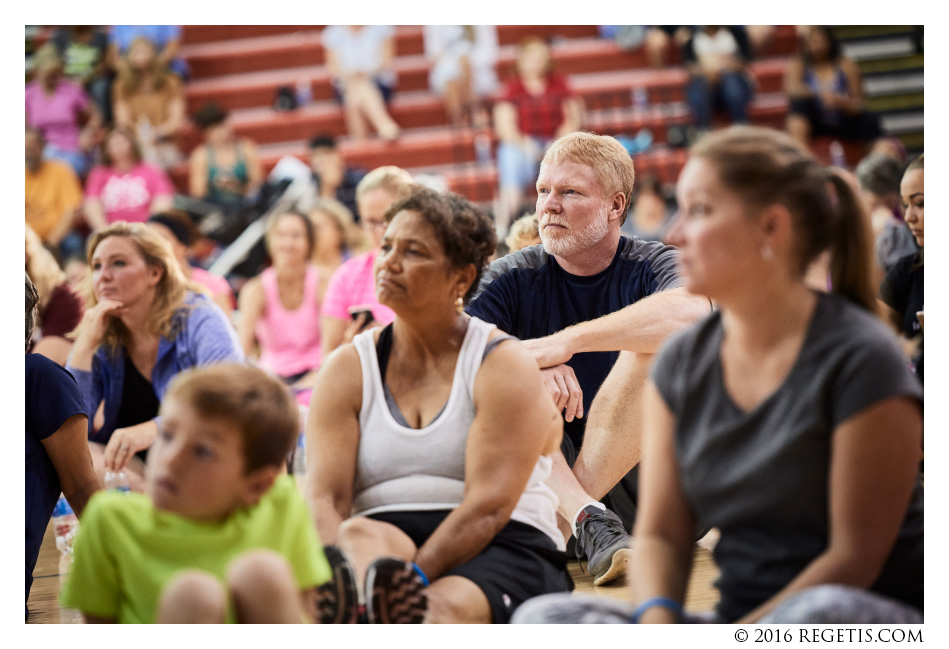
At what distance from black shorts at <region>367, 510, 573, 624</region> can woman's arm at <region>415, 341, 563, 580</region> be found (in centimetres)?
3

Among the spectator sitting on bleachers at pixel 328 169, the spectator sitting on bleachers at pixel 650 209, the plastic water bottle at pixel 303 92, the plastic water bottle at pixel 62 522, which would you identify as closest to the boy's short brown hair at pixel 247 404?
the plastic water bottle at pixel 62 522

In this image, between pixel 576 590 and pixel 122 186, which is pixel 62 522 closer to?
pixel 576 590

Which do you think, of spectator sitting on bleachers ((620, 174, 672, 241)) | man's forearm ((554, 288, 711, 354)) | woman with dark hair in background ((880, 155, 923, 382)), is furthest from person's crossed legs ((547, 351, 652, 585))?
spectator sitting on bleachers ((620, 174, 672, 241))

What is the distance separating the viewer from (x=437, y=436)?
173 cm

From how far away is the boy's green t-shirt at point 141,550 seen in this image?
4.48 ft

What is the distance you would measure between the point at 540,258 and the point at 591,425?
445 millimetres

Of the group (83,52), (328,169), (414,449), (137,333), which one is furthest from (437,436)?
(83,52)

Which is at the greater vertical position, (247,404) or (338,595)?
(247,404)

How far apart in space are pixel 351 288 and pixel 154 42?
→ 4768mm

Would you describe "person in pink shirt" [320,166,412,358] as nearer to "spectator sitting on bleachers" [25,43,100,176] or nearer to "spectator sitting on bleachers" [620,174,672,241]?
"spectator sitting on bleachers" [620,174,672,241]

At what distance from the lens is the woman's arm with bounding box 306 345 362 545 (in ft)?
5.73

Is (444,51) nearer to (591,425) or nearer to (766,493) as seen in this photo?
(591,425)
